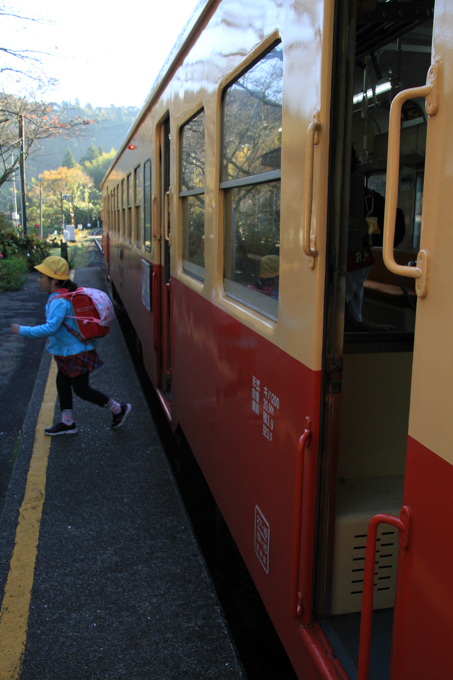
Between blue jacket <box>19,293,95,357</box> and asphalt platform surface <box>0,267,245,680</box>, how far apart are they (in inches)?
32.1

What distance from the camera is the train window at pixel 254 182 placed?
187 centimetres

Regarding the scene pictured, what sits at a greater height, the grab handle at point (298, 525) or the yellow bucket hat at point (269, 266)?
the yellow bucket hat at point (269, 266)

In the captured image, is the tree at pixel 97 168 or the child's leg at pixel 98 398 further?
the tree at pixel 97 168

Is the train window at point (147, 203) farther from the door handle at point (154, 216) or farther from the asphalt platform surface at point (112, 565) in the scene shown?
the asphalt platform surface at point (112, 565)

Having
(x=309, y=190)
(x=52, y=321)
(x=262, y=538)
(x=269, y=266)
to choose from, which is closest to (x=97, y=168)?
(x=52, y=321)

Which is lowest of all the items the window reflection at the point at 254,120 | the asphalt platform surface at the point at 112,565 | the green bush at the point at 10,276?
the asphalt platform surface at the point at 112,565

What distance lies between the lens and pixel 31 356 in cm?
Result: 786

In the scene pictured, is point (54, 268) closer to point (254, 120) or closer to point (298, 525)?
point (254, 120)

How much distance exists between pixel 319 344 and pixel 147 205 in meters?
4.39

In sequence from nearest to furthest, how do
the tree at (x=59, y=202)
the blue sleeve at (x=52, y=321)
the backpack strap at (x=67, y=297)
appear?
the blue sleeve at (x=52, y=321) < the backpack strap at (x=67, y=297) < the tree at (x=59, y=202)

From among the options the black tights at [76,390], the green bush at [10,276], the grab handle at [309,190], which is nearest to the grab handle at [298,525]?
the grab handle at [309,190]

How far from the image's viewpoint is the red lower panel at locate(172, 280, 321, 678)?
5.56 ft

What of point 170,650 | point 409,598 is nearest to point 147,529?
point 170,650

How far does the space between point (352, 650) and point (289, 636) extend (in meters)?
0.23
